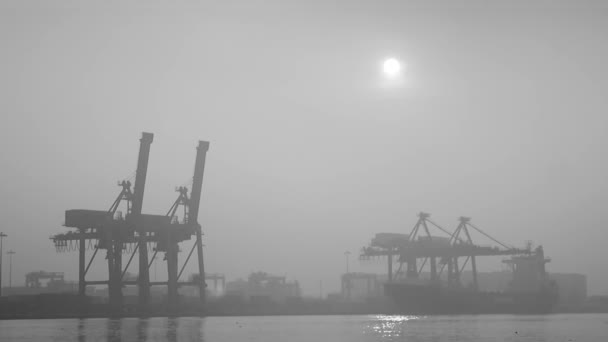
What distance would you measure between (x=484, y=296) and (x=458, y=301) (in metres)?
7.89

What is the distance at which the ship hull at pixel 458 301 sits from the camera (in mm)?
127062

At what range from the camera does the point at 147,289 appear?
331 feet

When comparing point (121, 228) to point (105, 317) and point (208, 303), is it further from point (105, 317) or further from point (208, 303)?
point (208, 303)

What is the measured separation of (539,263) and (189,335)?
102188 mm

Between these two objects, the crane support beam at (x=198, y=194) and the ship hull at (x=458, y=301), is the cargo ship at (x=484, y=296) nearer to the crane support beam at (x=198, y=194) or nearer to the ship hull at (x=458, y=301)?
the ship hull at (x=458, y=301)

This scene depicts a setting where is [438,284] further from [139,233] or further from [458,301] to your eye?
[139,233]

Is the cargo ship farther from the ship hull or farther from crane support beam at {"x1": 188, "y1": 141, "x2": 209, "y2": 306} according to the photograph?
crane support beam at {"x1": 188, "y1": 141, "x2": 209, "y2": 306}

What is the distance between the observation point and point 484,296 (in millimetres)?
135875

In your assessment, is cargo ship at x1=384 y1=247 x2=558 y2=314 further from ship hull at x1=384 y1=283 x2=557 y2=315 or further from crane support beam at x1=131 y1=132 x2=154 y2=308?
crane support beam at x1=131 y1=132 x2=154 y2=308

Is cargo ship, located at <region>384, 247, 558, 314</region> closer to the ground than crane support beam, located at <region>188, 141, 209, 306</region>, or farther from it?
closer to the ground

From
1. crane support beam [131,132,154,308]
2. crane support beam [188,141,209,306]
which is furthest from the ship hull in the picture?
crane support beam [131,132,154,308]

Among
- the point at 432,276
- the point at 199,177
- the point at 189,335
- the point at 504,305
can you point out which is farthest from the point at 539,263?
the point at 189,335

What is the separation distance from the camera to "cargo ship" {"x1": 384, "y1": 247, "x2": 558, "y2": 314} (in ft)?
417

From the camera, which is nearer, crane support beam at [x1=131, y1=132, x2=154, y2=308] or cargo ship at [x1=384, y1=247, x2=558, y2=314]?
crane support beam at [x1=131, y1=132, x2=154, y2=308]
